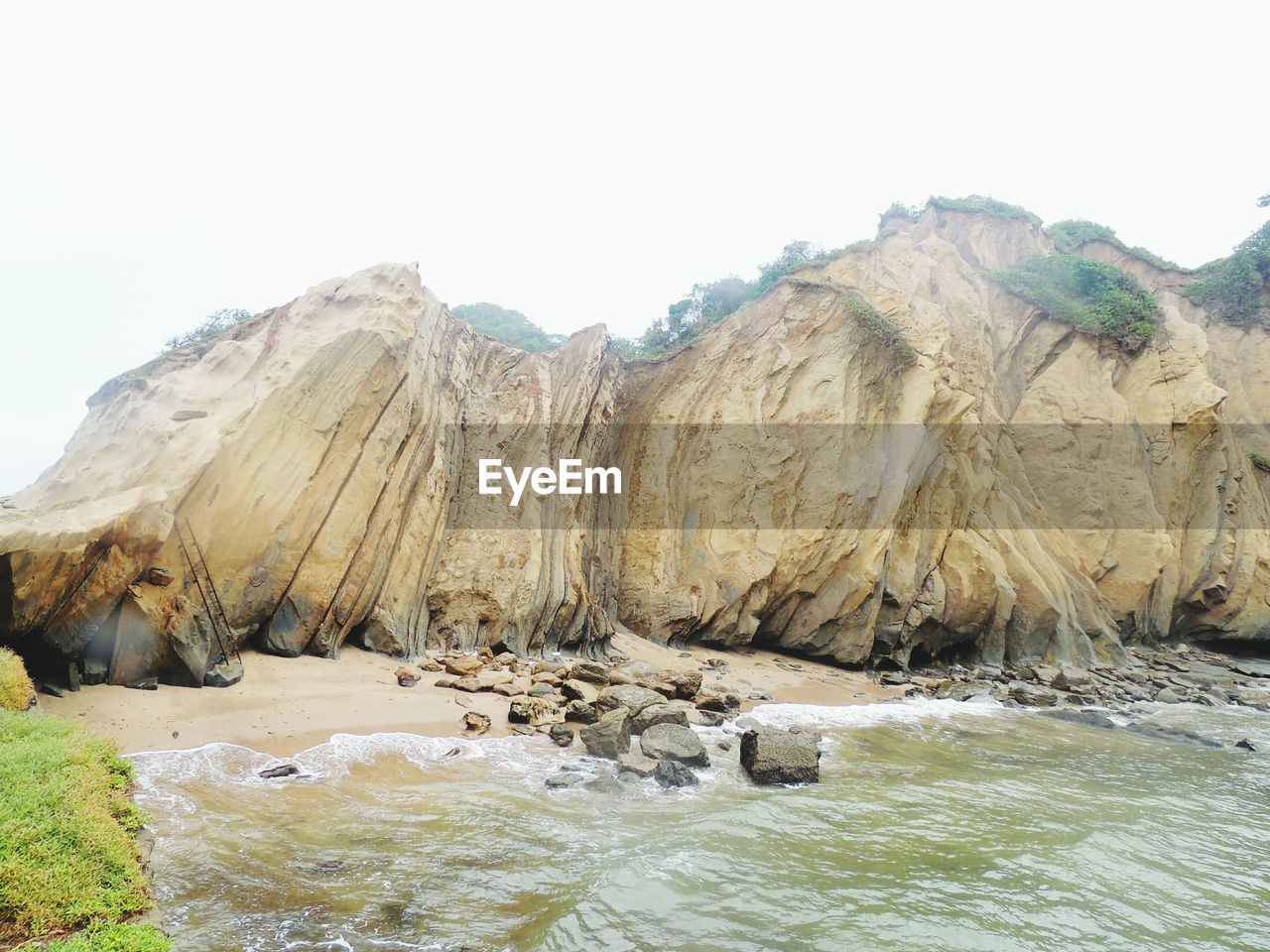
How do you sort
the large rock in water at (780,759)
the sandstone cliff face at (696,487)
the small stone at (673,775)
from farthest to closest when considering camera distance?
the sandstone cliff face at (696,487), the large rock in water at (780,759), the small stone at (673,775)

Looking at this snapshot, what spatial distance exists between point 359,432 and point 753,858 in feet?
36.7

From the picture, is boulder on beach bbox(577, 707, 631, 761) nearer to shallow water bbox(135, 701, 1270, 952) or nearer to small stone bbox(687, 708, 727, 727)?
shallow water bbox(135, 701, 1270, 952)

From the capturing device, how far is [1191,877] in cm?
624

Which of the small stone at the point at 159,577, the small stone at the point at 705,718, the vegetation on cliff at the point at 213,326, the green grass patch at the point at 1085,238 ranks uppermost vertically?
the green grass patch at the point at 1085,238

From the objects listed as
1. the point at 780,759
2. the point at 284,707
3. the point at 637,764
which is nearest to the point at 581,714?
the point at 637,764

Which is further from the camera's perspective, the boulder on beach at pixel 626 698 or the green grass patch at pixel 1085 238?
the green grass patch at pixel 1085 238

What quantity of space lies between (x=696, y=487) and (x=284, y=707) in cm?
1441

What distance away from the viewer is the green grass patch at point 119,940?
137 inches

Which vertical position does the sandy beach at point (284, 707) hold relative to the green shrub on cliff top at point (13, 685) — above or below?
below

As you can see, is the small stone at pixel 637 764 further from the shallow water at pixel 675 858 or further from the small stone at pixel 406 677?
the small stone at pixel 406 677

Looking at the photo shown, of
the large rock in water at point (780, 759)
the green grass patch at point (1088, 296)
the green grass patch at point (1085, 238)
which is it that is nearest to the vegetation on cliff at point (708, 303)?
the green grass patch at point (1088, 296)

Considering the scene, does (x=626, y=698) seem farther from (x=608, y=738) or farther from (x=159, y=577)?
(x=159, y=577)

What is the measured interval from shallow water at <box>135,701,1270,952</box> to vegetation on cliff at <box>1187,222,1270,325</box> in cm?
3330

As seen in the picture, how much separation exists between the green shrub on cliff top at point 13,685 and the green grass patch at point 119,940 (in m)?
3.93
